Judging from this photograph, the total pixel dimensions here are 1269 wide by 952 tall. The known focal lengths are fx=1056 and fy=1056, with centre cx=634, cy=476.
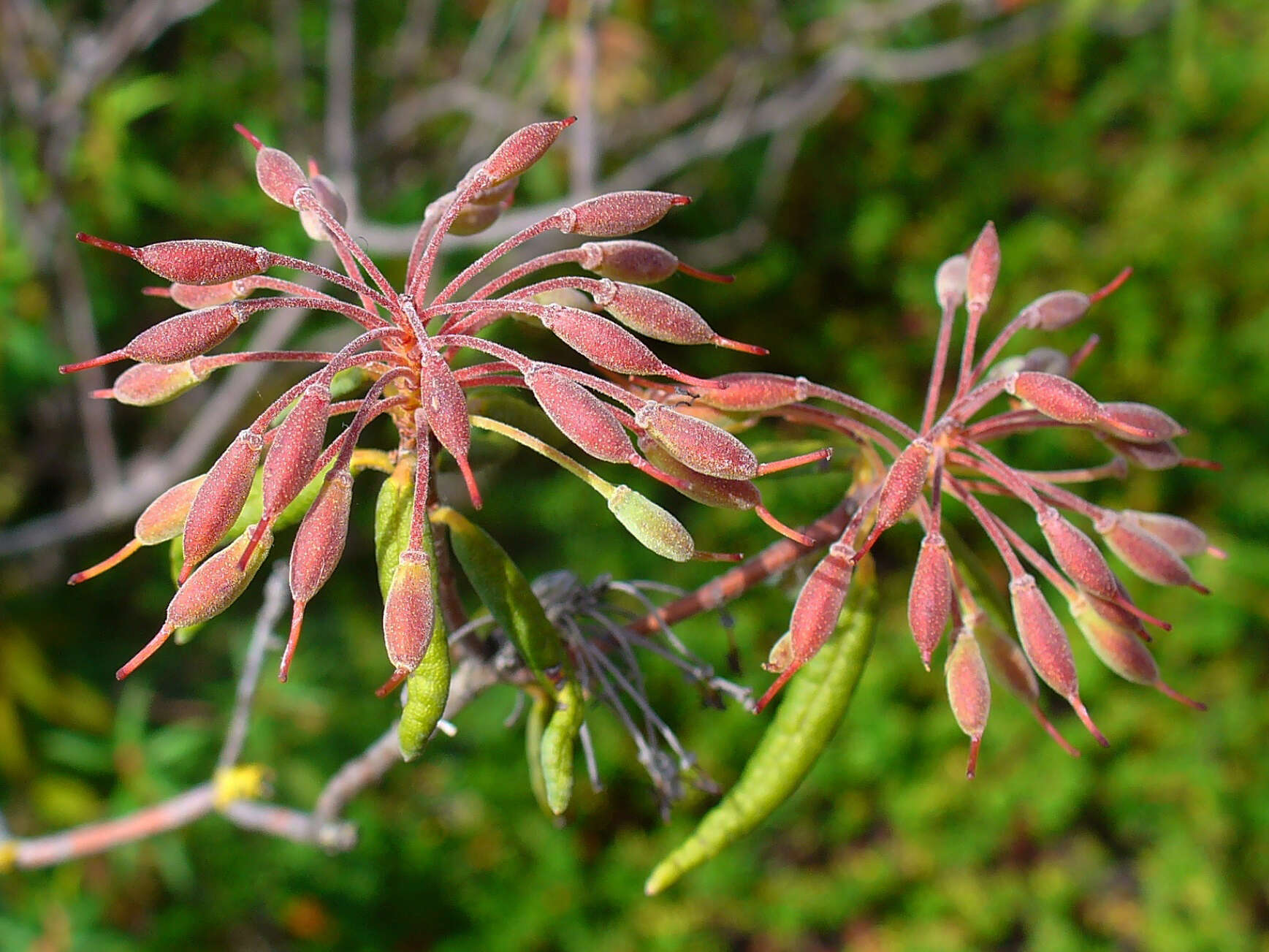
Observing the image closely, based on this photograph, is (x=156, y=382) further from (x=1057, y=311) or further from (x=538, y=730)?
(x=1057, y=311)

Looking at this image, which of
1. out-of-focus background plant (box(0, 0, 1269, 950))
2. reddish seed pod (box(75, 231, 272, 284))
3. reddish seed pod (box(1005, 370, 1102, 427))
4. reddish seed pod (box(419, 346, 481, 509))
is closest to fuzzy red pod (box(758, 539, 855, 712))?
reddish seed pod (box(1005, 370, 1102, 427))

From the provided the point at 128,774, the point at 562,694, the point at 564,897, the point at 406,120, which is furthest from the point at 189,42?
the point at 562,694

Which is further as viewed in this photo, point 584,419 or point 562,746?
point 562,746

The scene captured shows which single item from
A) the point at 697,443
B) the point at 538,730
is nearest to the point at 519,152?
the point at 697,443

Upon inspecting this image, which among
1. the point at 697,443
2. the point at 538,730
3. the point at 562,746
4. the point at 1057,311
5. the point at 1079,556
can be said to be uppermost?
the point at 697,443

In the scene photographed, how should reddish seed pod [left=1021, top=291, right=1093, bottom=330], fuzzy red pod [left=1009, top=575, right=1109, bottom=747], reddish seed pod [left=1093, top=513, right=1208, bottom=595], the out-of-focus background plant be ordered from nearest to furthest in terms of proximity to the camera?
1. fuzzy red pod [left=1009, top=575, right=1109, bottom=747]
2. reddish seed pod [left=1093, top=513, right=1208, bottom=595]
3. reddish seed pod [left=1021, top=291, right=1093, bottom=330]
4. the out-of-focus background plant

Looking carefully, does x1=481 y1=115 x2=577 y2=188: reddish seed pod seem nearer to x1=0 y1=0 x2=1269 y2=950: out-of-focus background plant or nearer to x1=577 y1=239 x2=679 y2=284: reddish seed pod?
x1=577 y1=239 x2=679 y2=284: reddish seed pod

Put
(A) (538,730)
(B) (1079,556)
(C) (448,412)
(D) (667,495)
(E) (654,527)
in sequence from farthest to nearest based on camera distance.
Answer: (D) (667,495) → (A) (538,730) → (B) (1079,556) → (E) (654,527) → (C) (448,412)

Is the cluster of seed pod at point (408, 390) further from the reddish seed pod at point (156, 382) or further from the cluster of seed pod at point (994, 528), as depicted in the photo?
the cluster of seed pod at point (994, 528)
